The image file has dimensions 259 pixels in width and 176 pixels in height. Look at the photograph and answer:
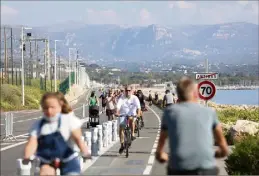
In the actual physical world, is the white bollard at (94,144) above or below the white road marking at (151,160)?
above

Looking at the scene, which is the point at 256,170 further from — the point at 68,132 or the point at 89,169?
the point at 68,132

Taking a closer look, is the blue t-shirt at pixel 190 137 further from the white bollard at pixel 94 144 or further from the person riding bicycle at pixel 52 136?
the white bollard at pixel 94 144

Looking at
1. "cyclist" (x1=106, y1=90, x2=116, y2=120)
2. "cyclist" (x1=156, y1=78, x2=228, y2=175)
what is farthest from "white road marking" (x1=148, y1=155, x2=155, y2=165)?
"cyclist" (x1=106, y1=90, x2=116, y2=120)

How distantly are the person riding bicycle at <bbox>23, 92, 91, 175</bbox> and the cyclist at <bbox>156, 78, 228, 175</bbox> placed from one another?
1.54 m

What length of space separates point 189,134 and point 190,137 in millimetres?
31

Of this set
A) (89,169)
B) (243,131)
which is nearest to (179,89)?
(89,169)

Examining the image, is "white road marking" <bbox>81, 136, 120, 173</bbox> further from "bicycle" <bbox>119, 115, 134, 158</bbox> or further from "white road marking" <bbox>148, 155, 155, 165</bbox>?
"white road marking" <bbox>148, 155, 155, 165</bbox>

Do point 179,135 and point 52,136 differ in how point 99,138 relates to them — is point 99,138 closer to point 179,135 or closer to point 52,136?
point 52,136

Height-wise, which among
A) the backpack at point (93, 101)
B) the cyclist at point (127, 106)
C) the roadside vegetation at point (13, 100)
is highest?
the cyclist at point (127, 106)

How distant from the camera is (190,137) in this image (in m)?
7.03

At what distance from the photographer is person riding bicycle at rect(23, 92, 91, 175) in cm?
822

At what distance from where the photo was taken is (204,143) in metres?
7.04

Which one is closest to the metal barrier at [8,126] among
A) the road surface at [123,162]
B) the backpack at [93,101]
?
the road surface at [123,162]

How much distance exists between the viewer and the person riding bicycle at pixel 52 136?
822cm
